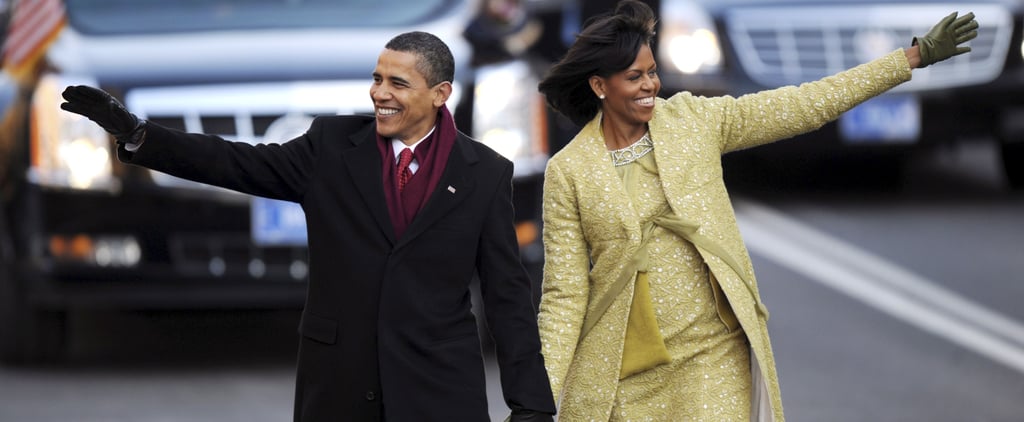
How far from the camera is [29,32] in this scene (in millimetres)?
9094

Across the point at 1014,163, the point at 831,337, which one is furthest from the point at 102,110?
the point at 1014,163

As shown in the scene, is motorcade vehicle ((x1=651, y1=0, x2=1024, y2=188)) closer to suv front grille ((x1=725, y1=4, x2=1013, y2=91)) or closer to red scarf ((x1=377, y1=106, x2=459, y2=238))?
suv front grille ((x1=725, y1=4, x2=1013, y2=91))

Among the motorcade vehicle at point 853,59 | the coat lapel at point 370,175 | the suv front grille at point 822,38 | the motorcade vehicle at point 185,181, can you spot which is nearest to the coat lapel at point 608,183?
the coat lapel at point 370,175

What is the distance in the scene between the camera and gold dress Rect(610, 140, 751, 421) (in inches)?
204

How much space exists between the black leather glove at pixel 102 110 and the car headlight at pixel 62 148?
4100 millimetres

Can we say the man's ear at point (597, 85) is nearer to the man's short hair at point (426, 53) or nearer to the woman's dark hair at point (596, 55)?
the woman's dark hair at point (596, 55)

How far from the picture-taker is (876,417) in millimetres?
8109

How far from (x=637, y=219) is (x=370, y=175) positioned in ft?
2.49

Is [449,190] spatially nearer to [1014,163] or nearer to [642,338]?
[642,338]

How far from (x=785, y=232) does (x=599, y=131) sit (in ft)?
24.1

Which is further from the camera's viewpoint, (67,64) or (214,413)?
(67,64)

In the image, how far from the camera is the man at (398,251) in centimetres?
473

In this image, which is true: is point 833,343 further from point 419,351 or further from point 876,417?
point 419,351

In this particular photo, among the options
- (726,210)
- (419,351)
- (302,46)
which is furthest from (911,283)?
(419,351)
